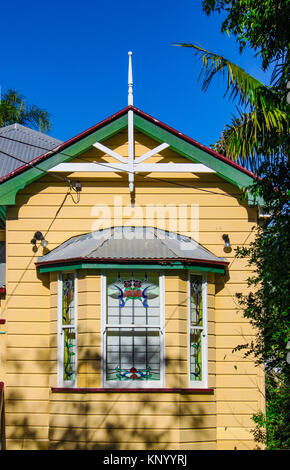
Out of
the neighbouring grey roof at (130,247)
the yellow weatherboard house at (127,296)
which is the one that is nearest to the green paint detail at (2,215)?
the yellow weatherboard house at (127,296)

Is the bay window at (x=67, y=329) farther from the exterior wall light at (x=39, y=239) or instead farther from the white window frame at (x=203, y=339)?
the white window frame at (x=203, y=339)

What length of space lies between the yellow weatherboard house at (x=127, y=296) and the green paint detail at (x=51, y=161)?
18mm

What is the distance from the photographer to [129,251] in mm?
11398

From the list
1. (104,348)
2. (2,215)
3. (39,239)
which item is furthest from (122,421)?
(2,215)

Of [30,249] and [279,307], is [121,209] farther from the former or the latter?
[279,307]

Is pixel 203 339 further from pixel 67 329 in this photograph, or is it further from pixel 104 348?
pixel 67 329

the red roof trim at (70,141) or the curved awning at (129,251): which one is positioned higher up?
the red roof trim at (70,141)

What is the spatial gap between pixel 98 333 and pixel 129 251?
143 centimetres

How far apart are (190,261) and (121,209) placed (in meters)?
1.81

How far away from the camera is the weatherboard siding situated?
10.9 m

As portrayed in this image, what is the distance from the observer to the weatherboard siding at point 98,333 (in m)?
10.9

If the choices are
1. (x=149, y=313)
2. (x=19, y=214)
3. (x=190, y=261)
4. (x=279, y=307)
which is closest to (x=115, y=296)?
(x=149, y=313)

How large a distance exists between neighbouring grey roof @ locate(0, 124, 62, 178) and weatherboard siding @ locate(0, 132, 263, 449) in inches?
192

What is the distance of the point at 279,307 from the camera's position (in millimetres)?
8578
